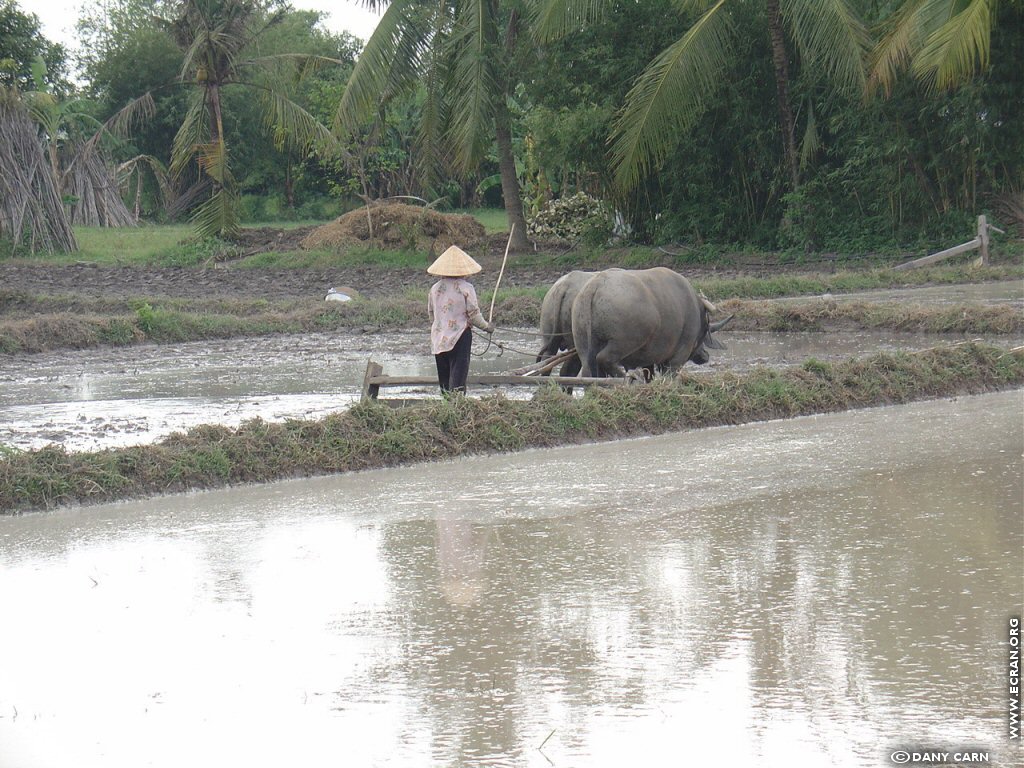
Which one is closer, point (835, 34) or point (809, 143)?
point (835, 34)

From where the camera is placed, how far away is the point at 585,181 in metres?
22.6

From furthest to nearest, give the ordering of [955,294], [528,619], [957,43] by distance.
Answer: [955,294] → [957,43] → [528,619]

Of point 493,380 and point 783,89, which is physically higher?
point 783,89

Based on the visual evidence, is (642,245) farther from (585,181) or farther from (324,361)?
(324,361)

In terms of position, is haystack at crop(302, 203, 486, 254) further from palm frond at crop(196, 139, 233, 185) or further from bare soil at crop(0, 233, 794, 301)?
palm frond at crop(196, 139, 233, 185)

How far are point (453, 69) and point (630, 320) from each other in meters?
12.9

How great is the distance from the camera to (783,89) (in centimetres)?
1898

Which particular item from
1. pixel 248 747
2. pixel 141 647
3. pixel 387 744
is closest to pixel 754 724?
pixel 387 744

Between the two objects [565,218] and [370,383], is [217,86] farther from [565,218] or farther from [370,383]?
[370,383]

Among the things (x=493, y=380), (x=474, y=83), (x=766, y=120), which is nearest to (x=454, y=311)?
(x=493, y=380)

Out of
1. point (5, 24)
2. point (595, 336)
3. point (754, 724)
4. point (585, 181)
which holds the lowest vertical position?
point (754, 724)

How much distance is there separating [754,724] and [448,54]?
59.3 ft

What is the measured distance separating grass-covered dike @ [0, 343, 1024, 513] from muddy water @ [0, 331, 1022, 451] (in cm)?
110

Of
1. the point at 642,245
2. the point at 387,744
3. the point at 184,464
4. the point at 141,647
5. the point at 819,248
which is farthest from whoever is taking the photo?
the point at 642,245
